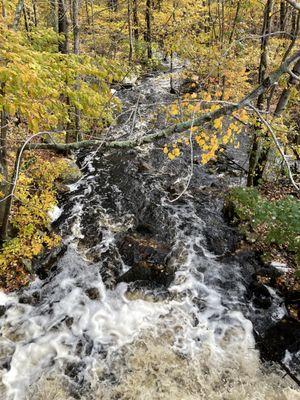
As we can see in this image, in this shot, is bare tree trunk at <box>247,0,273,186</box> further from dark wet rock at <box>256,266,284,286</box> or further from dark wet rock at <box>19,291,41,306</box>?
dark wet rock at <box>19,291,41,306</box>

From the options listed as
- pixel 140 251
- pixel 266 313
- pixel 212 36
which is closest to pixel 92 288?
pixel 140 251

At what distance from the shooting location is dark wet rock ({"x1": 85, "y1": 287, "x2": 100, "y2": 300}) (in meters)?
7.93

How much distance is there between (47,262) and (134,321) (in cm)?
295

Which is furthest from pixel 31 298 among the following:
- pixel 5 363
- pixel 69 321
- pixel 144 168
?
pixel 144 168

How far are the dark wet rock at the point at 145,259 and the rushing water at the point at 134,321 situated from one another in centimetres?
17

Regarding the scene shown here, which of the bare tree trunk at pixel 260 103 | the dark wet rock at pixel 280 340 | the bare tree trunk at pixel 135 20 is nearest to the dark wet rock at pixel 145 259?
the dark wet rock at pixel 280 340

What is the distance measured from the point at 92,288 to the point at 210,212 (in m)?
4.94

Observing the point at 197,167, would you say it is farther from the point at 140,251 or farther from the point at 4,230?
the point at 4,230

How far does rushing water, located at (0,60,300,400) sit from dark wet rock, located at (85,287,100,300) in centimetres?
2

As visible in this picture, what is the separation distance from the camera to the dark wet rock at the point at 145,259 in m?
8.48

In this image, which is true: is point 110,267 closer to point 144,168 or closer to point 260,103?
point 144,168

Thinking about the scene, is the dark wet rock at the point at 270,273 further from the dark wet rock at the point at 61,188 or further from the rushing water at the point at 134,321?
the dark wet rock at the point at 61,188

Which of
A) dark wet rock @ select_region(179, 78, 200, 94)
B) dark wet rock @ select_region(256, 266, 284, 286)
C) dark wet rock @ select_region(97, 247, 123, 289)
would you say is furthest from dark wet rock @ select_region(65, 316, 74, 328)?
dark wet rock @ select_region(179, 78, 200, 94)

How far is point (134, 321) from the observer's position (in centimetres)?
729
